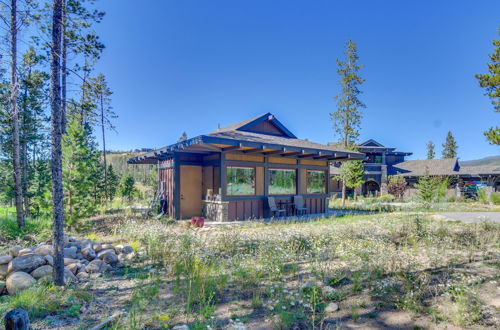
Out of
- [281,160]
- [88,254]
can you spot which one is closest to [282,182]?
[281,160]

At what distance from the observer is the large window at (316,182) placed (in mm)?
11656

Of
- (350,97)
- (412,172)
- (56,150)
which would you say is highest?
(350,97)

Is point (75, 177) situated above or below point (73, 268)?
above

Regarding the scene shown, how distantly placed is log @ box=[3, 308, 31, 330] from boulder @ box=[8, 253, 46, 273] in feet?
8.14

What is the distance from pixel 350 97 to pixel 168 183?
1404 centimetres

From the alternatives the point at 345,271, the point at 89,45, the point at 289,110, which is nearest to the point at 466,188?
the point at 289,110

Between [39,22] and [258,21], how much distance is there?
1021 centimetres

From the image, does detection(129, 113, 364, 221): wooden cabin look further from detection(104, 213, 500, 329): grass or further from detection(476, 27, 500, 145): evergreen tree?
detection(476, 27, 500, 145): evergreen tree

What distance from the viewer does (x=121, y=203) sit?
42.8ft

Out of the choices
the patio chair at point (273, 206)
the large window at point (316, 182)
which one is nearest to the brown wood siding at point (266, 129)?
the large window at point (316, 182)

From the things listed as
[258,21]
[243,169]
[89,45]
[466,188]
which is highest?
[258,21]

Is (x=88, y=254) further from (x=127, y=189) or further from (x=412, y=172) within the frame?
(x=412, y=172)

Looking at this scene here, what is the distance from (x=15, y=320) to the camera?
1559 mm

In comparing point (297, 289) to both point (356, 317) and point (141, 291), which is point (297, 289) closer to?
point (356, 317)
